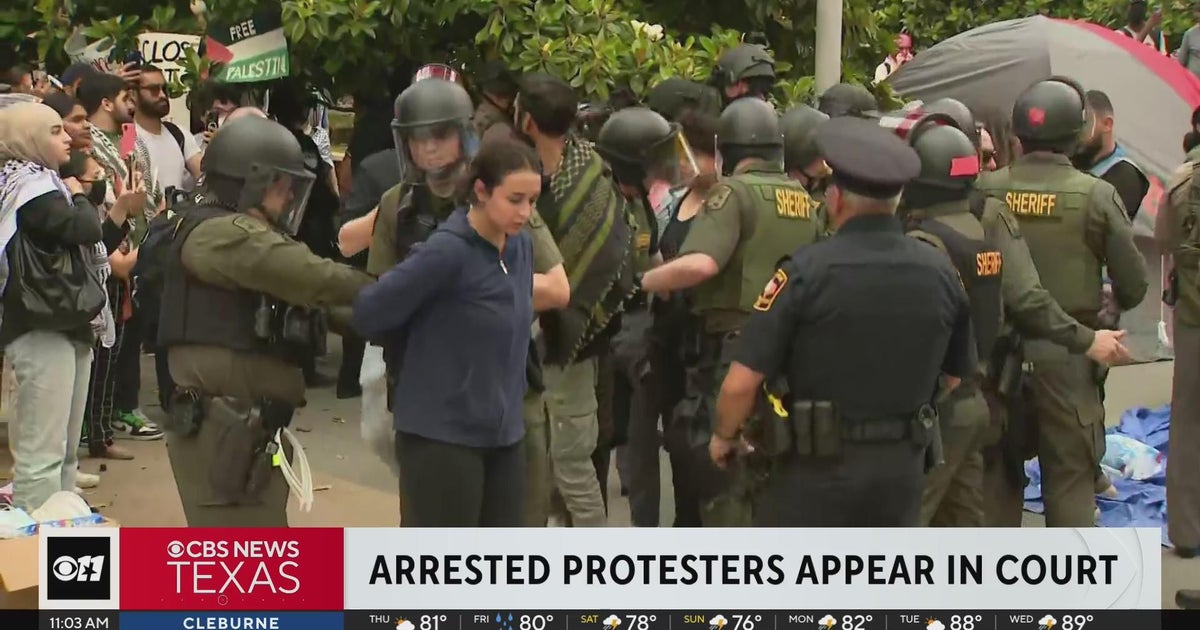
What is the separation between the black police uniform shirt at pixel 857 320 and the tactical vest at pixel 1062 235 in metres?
1.39

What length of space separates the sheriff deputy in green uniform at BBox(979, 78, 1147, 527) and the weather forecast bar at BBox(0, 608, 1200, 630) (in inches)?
47.9

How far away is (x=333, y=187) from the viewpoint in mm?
7258

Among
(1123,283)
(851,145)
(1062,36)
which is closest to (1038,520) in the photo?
(1123,283)

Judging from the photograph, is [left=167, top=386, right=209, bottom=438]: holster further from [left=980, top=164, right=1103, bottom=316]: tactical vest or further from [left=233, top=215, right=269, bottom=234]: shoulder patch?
[left=980, top=164, right=1103, bottom=316]: tactical vest

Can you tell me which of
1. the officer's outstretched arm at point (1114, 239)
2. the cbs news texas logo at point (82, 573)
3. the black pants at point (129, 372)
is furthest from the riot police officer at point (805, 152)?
the black pants at point (129, 372)

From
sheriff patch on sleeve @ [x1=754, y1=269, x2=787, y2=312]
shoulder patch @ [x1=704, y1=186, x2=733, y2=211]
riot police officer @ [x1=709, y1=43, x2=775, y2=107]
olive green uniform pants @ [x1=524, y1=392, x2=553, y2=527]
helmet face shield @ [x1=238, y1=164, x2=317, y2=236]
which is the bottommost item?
olive green uniform pants @ [x1=524, y1=392, x2=553, y2=527]

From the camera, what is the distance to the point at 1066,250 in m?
4.65

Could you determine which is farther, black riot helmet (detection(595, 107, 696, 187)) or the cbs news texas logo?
black riot helmet (detection(595, 107, 696, 187))

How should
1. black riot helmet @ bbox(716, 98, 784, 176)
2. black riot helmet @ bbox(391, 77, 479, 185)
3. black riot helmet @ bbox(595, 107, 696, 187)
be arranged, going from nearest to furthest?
black riot helmet @ bbox(391, 77, 479, 185)
black riot helmet @ bbox(716, 98, 784, 176)
black riot helmet @ bbox(595, 107, 696, 187)

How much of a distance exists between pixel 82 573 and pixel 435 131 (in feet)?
4.63

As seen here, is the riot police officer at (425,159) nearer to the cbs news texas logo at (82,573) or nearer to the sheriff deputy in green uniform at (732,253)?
the sheriff deputy in green uniform at (732,253)

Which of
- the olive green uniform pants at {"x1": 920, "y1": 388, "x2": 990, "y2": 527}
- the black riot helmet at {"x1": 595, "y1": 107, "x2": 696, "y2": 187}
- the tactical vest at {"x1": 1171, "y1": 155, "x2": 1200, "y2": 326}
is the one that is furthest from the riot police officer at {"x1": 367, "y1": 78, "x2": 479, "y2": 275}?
the tactical vest at {"x1": 1171, "y1": 155, "x2": 1200, "y2": 326}

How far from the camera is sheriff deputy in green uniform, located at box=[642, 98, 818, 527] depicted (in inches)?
171

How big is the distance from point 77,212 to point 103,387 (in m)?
1.57
